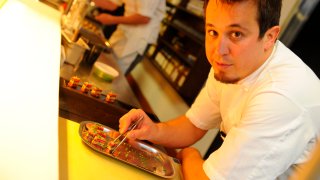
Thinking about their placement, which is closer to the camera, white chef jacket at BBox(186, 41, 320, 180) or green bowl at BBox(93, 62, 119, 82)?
white chef jacket at BBox(186, 41, 320, 180)

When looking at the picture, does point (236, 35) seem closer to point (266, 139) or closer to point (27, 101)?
point (266, 139)

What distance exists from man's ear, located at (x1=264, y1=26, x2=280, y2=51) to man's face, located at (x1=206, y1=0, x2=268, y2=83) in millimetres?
16

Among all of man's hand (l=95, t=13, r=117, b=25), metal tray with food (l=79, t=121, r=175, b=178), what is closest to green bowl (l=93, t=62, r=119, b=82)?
metal tray with food (l=79, t=121, r=175, b=178)

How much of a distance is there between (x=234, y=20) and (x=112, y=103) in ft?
2.23

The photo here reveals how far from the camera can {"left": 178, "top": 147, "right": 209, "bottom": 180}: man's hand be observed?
1.15 m

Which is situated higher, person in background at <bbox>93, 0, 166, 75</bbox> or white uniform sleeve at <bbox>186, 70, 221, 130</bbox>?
white uniform sleeve at <bbox>186, 70, 221, 130</bbox>

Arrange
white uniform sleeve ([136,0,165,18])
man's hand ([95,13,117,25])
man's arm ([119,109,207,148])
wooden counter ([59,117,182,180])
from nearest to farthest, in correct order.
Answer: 1. wooden counter ([59,117,182,180])
2. man's arm ([119,109,207,148])
3. white uniform sleeve ([136,0,165,18])
4. man's hand ([95,13,117,25])

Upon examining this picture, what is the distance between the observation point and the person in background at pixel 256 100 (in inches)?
39.2

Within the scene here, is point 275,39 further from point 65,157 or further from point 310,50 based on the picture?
point 310,50

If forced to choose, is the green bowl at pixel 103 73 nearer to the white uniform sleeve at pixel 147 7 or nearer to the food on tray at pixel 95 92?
the food on tray at pixel 95 92

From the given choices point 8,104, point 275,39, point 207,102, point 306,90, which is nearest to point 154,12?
point 207,102

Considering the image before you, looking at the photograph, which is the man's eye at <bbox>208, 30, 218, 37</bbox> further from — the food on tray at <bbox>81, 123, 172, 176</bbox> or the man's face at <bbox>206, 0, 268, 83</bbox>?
the food on tray at <bbox>81, 123, 172, 176</bbox>

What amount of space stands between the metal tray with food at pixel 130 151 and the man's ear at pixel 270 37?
55 centimetres

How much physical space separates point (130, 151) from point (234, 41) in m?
0.52
